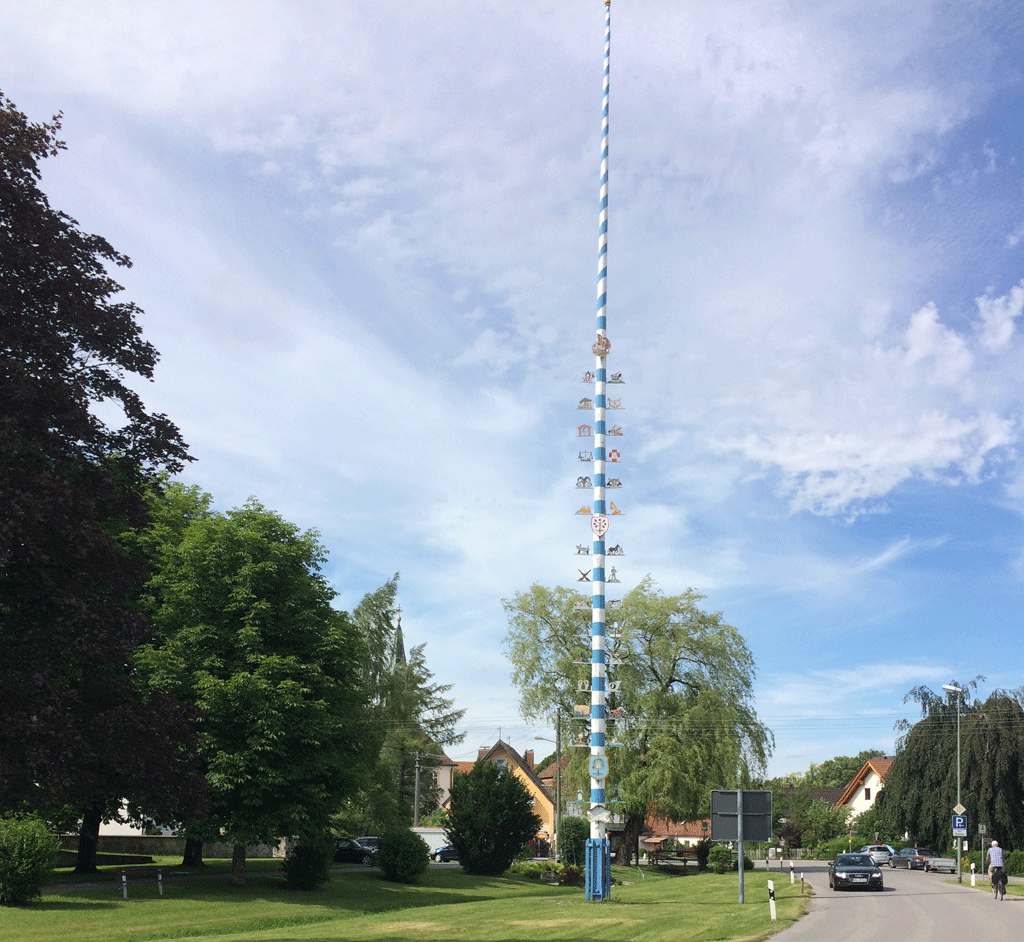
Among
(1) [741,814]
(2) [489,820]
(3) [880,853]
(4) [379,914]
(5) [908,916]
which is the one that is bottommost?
(3) [880,853]

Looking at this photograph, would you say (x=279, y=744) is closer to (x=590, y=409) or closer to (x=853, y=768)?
(x=590, y=409)

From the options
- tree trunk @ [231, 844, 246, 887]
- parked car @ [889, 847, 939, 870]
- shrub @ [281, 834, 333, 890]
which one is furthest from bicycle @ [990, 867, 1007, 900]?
parked car @ [889, 847, 939, 870]

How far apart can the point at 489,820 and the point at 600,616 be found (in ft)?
58.8

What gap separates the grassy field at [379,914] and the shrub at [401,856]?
79 centimetres

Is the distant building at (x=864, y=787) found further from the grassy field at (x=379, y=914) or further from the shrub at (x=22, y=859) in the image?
the shrub at (x=22, y=859)

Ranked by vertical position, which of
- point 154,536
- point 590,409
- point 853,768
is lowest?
point 853,768

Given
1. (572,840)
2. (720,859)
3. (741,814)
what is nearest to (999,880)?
(741,814)

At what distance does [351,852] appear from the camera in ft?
174

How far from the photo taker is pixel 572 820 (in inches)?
2058

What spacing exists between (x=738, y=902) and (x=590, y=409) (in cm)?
1660

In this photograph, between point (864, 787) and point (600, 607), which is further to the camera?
point (864, 787)

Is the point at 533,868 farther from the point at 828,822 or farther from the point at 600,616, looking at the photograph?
the point at 828,822

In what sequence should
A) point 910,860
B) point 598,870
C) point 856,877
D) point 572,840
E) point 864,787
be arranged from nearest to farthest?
point 598,870 < point 856,877 < point 572,840 < point 910,860 < point 864,787

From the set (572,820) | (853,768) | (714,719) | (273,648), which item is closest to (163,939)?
(273,648)
